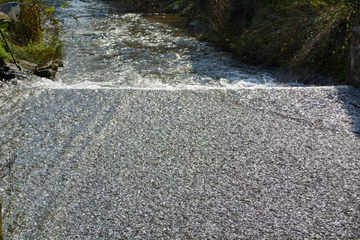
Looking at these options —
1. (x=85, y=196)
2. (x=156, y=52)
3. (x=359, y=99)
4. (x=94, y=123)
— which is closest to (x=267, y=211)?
(x=85, y=196)

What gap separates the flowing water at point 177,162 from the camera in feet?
7.12

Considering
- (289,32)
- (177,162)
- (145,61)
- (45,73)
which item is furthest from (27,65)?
(289,32)

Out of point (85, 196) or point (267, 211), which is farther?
point (85, 196)

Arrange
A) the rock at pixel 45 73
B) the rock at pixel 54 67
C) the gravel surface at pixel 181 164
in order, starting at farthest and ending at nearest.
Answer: the rock at pixel 54 67 → the rock at pixel 45 73 → the gravel surface at pixel 181 164

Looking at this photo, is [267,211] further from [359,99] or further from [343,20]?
[343,20]

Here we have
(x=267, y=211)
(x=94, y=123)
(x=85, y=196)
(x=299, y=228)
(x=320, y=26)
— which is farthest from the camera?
(x=320, y=26)

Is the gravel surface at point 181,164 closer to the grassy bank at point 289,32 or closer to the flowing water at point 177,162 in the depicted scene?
the flowing water at point 177,162

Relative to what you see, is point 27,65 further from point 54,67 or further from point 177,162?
point 177,162

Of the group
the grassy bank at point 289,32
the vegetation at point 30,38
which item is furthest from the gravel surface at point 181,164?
the vegetation at point 30,38

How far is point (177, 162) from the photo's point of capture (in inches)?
110

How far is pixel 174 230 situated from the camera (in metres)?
2.12

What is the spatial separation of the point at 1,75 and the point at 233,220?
3934mm

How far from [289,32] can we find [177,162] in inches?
150

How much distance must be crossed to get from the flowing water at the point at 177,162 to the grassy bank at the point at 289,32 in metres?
1.10
